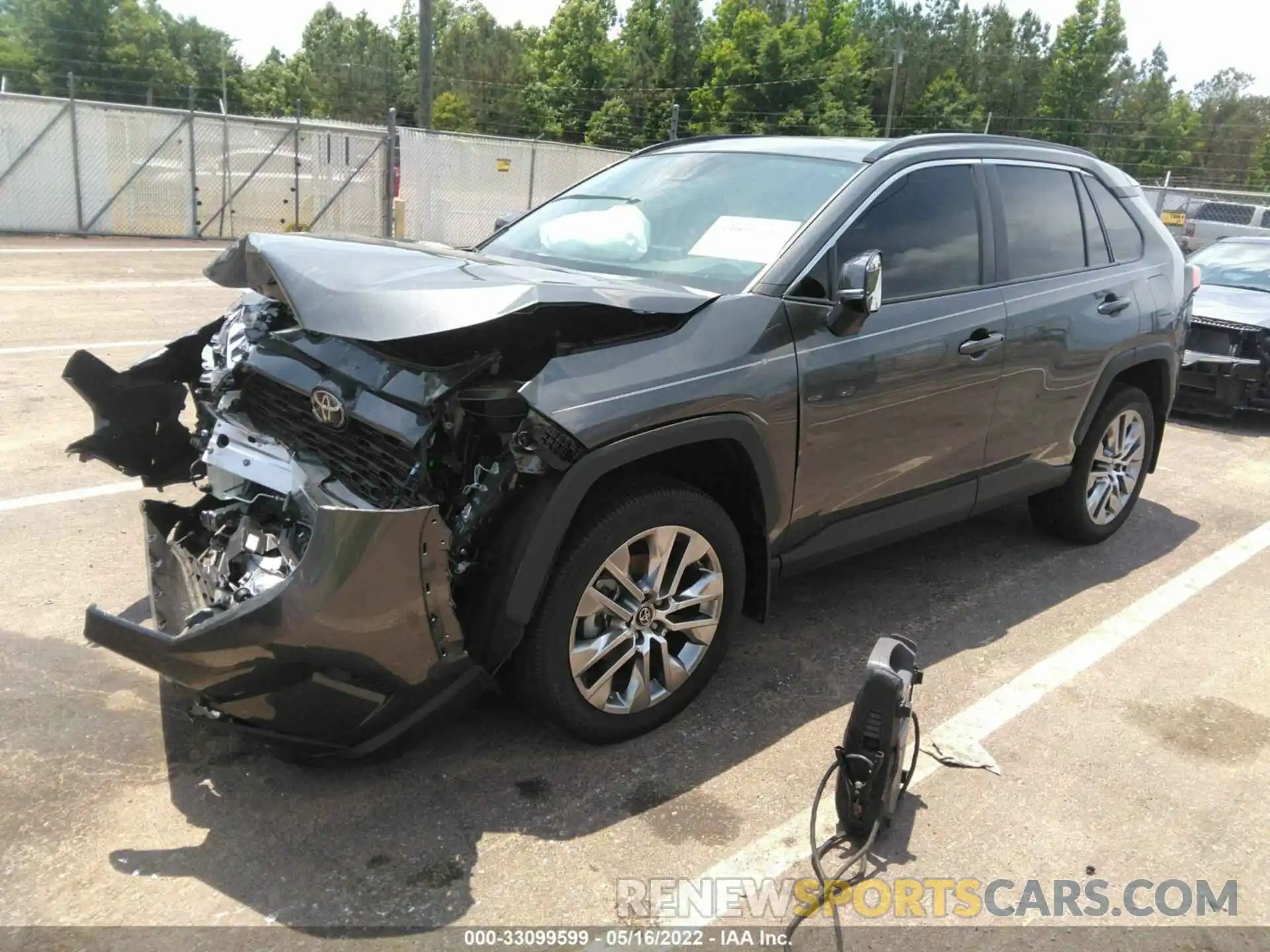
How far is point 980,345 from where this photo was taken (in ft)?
13.2

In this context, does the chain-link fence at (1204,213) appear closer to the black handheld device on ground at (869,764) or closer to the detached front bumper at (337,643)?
the black handheld device on ground at (869,764)

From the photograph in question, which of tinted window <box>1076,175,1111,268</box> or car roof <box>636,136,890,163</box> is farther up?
car roof <box>636,136,890,163</box>

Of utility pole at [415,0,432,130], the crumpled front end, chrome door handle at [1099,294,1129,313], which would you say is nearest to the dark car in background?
the crumpled front end

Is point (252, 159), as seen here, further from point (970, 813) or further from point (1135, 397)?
point (970, 813)

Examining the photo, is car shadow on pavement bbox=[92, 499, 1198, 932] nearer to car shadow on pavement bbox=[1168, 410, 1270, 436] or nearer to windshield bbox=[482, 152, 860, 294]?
windshield bbox=[482, 152, 860, 294]

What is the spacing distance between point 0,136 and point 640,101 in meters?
55.4

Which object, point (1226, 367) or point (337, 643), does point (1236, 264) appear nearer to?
point (1226, 367)

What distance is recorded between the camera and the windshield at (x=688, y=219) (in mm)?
3602

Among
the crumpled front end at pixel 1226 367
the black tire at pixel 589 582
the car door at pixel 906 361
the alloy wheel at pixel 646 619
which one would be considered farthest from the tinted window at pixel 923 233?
the crumpled front end at pixel 1226 367

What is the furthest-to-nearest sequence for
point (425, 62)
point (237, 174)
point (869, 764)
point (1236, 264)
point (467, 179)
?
point (425, 62) → point (467, 179) → point (237, 174) → point (1236, 264) → point (869, 764)

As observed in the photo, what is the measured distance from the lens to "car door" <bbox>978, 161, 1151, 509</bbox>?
14.1ft

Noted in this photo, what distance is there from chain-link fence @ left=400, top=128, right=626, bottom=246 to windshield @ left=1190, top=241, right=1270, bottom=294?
1091 cm

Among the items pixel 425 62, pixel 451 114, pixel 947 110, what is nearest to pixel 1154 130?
pixel 947 110

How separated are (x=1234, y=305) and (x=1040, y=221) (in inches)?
199
